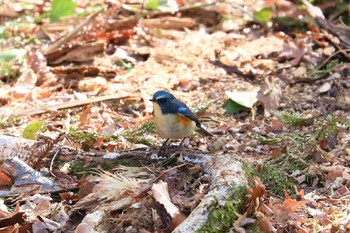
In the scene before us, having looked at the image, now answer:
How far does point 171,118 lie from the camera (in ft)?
16.1

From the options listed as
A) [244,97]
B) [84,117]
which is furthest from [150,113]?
[244,97]

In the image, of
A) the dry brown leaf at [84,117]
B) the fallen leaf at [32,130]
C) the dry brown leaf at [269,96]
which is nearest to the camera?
the fallen leaf at [32,130]

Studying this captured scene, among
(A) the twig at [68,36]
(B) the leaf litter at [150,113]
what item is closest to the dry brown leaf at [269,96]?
(B) the leaf litter at [150,113]

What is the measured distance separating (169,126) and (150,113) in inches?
50.4

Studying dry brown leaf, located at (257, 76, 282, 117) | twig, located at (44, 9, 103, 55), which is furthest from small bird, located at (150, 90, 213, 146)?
twig, located at (44, 9, 103, 55)

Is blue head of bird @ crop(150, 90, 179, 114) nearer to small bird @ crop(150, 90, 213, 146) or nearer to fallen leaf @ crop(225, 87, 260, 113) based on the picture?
small bird @ crop(150, 90, 213, 146)

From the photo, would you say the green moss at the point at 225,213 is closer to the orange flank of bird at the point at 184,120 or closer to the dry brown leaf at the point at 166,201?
the dry brown leaf at the point at 166,201

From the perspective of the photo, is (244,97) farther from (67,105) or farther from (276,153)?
(67,105)

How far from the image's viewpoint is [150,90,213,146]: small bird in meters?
4.91

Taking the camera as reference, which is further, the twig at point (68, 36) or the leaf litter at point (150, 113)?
the twig at point (68, 36)

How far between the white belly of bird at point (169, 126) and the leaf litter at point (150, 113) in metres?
0.14

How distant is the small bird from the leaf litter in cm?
16

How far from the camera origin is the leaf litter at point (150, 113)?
392 cm

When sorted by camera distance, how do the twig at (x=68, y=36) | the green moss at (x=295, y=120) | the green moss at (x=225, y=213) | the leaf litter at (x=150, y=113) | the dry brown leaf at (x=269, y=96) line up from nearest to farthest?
the green moss at (x=225, y=213), the leaf litter at (x=150, y=113), the green moss at (x=295, y=120), the dry brown leaf at (x=269, y=96), the twig at (x=68, y=36)
